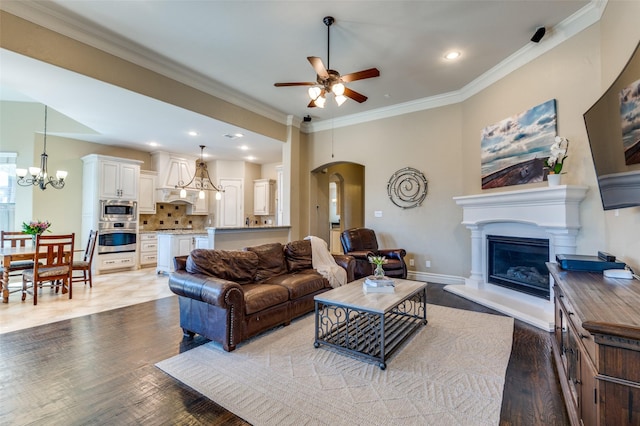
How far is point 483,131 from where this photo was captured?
453 cm

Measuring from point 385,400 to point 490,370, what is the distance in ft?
3.21

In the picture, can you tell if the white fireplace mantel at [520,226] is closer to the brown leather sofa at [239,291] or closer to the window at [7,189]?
the brown leather sofa at [239,291]

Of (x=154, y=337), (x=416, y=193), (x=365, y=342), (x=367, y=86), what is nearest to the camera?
(x=365, y=342)

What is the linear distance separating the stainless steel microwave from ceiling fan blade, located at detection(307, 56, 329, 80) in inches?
226

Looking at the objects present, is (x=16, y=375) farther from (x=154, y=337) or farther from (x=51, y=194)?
(x=51, y=194)

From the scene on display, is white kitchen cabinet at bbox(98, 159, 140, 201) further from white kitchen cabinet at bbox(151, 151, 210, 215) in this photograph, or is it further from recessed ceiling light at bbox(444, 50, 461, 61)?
recessed ceiling light at bbox(444, 50, 461, 61)

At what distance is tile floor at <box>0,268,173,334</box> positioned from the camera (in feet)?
11.4

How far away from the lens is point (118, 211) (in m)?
6.40

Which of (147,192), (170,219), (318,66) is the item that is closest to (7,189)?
(147,192)

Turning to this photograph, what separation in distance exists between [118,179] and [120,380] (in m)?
5.57

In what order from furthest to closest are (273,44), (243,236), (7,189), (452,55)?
(7,189) → (243,236) → (452,55) → (273,44)

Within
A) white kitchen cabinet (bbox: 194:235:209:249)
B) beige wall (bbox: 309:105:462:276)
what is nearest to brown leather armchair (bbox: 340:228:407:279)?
beige wall (bbox: 309:105:462:276)

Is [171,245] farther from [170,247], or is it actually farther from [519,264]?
[519,264]

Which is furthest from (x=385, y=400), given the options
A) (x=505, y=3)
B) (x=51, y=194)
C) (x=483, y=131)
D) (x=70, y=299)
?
(x=51, y=194)
